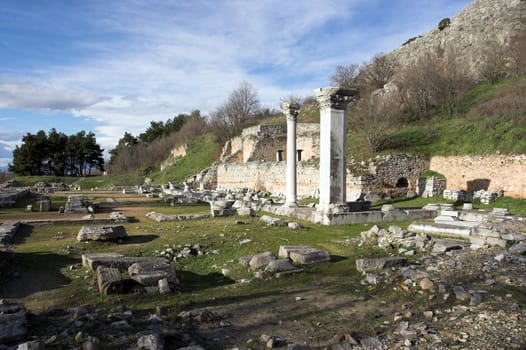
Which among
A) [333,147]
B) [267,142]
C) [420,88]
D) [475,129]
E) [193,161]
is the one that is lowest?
[333,147]

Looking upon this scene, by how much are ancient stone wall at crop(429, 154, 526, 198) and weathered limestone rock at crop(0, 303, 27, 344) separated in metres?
20.7

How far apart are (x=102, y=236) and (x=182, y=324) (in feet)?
22.7

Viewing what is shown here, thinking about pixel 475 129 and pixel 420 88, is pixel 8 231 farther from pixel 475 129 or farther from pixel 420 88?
pixel 420 88

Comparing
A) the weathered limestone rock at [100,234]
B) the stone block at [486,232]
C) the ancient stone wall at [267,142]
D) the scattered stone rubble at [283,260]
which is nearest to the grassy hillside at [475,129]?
the ancient stone wall at [267,142]

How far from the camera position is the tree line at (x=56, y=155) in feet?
188

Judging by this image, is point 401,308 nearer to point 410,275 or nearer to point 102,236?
point 410,275

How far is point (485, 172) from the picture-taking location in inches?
827

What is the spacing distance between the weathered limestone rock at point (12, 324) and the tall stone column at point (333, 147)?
1088cm

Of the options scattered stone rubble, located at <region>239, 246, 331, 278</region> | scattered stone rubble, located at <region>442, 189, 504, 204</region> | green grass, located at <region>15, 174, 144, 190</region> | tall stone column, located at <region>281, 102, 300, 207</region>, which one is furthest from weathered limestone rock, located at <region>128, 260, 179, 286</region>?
green grass, located at <region>15, 174, 144, 190</region>

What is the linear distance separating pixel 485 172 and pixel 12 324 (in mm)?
22172

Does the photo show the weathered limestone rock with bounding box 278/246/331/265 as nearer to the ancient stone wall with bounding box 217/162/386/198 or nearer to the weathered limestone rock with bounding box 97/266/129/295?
the weathered limestone rock with bounding box 97/266/129/295

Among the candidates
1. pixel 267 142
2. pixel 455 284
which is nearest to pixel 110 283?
pixel 455 284

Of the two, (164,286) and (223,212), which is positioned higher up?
(223,212)

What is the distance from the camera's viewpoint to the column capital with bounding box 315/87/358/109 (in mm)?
14273
